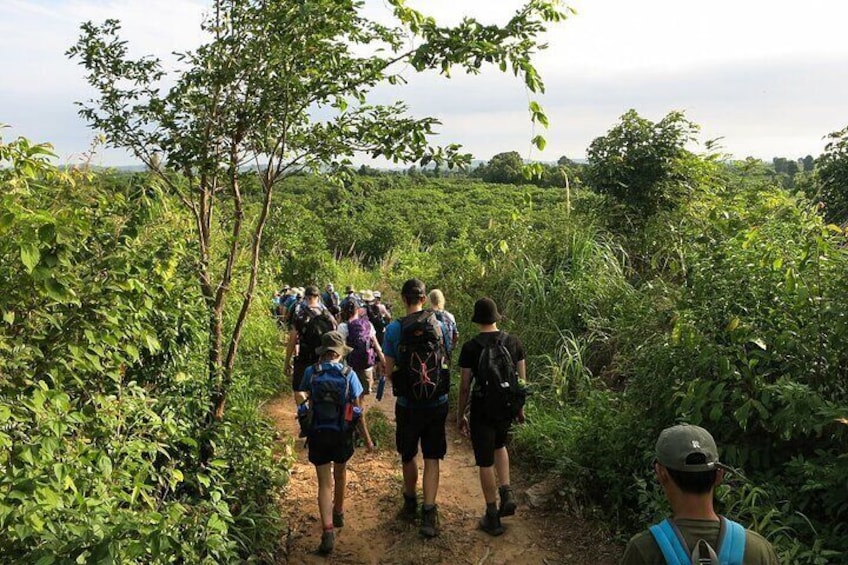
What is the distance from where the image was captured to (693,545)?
5.78 feet

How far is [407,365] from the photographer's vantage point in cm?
421

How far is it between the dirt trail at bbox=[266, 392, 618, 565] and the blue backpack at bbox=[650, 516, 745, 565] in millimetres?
2517

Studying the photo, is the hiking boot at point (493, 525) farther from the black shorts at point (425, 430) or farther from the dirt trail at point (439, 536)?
the black shorts at point (425, 430)

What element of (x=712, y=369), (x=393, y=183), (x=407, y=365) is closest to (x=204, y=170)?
(x=407, y=365)

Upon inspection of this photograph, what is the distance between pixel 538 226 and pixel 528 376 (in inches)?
142

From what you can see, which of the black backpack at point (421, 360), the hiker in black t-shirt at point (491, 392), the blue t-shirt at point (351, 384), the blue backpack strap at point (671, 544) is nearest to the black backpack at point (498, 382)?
the hiker in black t-shirt at point (491, 392)

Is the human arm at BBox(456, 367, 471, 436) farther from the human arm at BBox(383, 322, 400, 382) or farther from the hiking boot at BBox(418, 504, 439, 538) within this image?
the hiking boot at BBox(418, 504, 439, 538)

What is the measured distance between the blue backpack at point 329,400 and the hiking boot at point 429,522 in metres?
0.89

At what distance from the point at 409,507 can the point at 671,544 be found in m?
3.05

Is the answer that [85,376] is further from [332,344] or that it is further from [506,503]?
[506,503]

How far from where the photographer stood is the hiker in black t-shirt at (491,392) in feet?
13.6

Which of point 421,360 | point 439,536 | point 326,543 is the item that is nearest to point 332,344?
point 421,360

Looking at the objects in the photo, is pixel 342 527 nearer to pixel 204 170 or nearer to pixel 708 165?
pixel 204 170

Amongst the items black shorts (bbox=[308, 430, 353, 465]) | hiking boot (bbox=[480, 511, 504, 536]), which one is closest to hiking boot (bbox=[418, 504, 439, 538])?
hiking boot (bbox=[480, 511, 504, 536])
